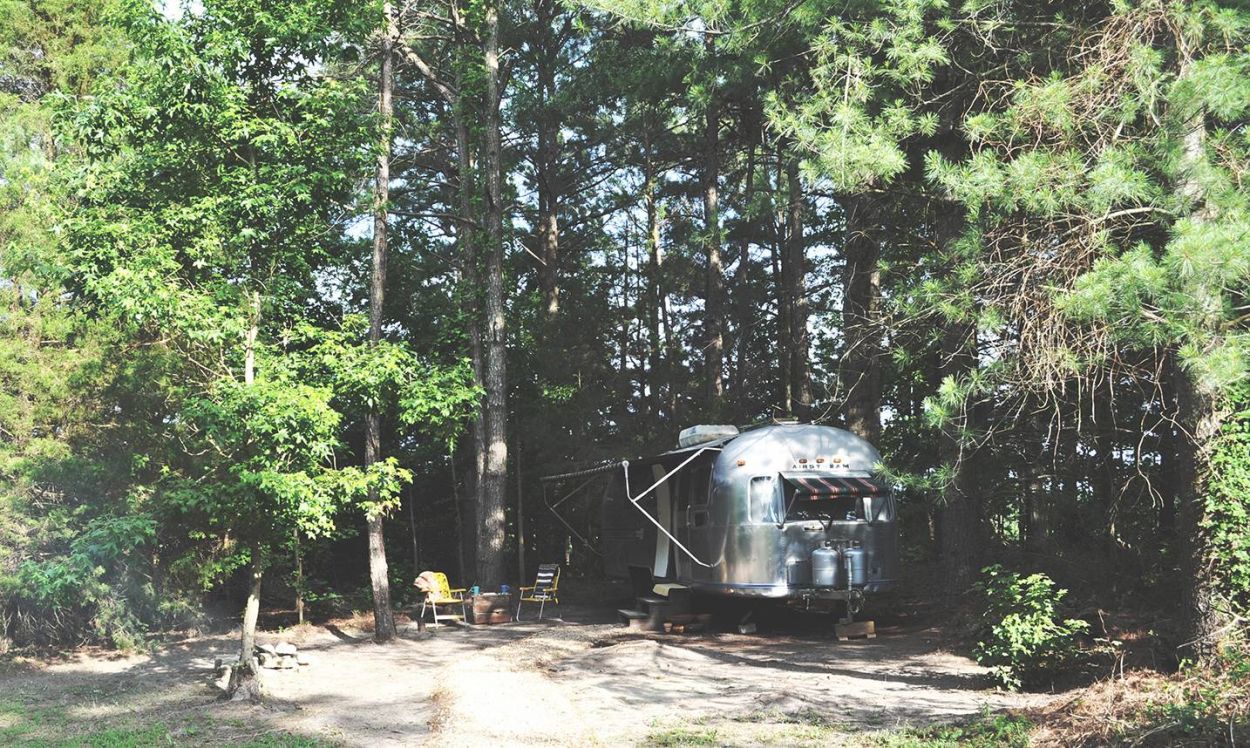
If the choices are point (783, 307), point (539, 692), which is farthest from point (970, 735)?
point (783, 307)

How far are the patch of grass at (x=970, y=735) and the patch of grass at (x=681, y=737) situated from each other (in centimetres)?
114

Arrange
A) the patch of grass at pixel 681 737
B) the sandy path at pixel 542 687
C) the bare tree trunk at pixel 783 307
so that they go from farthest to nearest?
the bare tree trunk at pixel 783 307
the sandy path at pixel 542 687
the patch of grass at pixel 681 737

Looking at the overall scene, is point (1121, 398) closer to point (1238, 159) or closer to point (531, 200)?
point (1238, 159)

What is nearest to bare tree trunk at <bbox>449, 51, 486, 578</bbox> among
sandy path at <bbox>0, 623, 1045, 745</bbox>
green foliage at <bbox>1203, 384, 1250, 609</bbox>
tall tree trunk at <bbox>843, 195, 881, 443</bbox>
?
sandy path at <bbox>0, 623, 1045, 745</bbox>

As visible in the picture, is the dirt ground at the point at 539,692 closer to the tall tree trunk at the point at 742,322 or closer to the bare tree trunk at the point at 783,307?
the tall tree trunk at the point at 742,322

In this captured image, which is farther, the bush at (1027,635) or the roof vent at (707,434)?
the roof vent at (707,434)

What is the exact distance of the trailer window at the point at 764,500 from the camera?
11773 mm

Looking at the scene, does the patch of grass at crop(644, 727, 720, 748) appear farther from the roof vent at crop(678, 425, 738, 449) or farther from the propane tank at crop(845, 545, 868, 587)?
the roof vent at crop(678, 425, 738, 449)

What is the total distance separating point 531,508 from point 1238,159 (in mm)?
18238

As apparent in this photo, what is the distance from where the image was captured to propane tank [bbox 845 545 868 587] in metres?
11.6

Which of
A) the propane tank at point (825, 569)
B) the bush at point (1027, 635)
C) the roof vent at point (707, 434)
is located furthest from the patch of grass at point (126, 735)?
the roof vent at point (707, 434)

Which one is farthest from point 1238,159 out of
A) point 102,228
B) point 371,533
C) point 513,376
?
point 513,376

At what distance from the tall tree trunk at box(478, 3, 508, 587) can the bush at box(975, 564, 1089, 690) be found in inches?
385

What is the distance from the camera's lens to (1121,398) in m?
9.11
